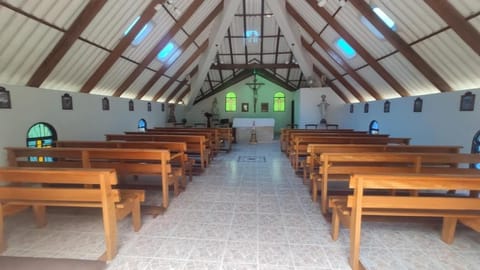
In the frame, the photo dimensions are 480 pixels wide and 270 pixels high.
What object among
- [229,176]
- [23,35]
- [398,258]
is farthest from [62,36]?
[398,258]

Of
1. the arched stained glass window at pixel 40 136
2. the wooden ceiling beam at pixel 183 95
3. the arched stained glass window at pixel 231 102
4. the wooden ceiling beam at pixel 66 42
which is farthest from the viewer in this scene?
the arched stained glass window at pixel 231 102

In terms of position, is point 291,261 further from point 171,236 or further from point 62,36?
point 62,36

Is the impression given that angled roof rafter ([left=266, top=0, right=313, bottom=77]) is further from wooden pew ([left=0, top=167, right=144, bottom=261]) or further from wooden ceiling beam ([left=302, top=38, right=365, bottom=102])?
wooden pew ([left=0, top=167, right=144, bottom=261])

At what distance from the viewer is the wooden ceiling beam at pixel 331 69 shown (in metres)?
9.10

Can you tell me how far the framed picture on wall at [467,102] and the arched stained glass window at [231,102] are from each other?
11831 millimetres

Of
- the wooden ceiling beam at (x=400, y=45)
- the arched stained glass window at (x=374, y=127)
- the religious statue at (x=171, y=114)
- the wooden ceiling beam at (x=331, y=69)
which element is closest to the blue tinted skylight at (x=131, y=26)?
the wooden ceiling beam at (x=400, y=45)

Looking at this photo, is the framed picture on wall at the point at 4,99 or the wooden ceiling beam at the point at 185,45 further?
the wooden ceiling beam at the point at 185,45

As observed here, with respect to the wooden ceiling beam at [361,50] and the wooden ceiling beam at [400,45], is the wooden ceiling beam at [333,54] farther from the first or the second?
the wooden ceiling beam at [400,45]

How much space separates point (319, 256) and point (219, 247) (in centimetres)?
93

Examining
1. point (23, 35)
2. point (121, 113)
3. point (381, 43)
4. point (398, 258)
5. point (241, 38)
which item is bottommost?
point (398, 258)

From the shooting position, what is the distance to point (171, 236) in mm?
2590

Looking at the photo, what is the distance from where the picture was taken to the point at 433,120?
218 inches

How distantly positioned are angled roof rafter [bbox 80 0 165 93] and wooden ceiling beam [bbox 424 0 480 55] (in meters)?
5.11

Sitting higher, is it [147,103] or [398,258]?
[147,103]
